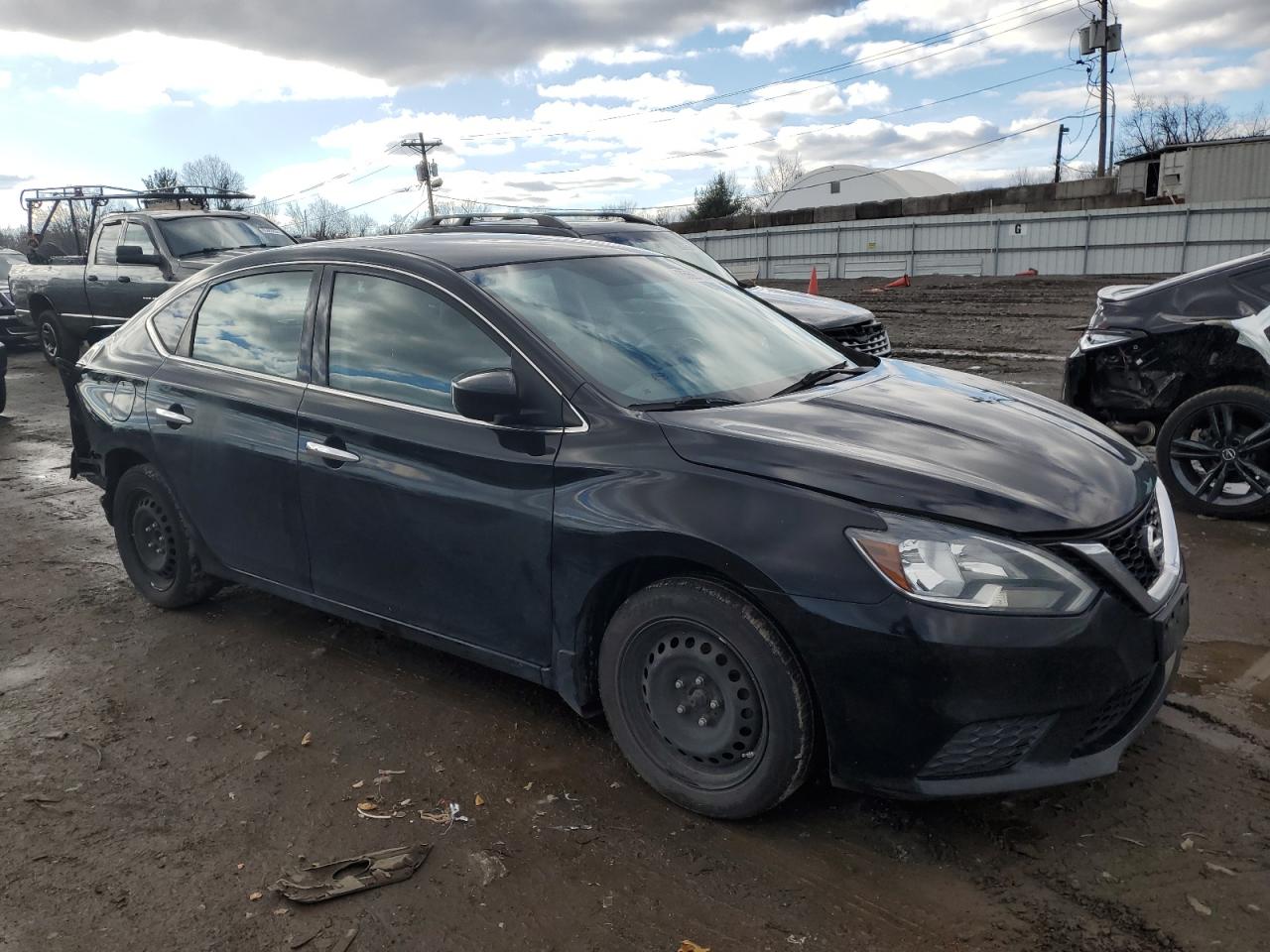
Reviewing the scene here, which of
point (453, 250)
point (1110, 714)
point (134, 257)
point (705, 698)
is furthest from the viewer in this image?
point (134, 257)

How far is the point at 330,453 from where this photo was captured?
12.5 feet

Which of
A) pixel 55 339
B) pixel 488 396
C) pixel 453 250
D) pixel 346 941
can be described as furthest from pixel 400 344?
pixel 55 339

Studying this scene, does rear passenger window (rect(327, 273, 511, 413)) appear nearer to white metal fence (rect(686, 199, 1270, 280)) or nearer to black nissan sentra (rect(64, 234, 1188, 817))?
black nissan sentra (rect(64, 234, 1188, 817))

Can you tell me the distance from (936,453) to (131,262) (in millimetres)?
11336

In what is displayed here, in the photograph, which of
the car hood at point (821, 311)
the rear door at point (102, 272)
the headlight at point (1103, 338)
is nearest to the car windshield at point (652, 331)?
the headlight at point (1103, 338)

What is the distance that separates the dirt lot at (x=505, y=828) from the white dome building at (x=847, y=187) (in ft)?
205

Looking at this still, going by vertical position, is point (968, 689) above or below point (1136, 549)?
below

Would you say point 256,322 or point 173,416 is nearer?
point 256,322

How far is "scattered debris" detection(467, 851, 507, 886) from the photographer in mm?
2889

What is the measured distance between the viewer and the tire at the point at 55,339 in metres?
13.5

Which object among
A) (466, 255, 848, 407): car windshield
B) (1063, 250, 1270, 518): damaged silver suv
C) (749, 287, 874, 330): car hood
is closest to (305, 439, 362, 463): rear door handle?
(466, 255, 848, 407): car windshield

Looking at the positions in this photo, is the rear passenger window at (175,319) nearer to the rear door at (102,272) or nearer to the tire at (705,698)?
the tire at (705,698)

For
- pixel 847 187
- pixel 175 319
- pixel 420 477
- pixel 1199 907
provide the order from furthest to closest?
pixel 847 187 → pixel 175 319 → pixel 420 477 → pixel 1199 907

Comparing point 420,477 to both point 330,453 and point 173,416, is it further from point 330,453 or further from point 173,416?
point 173,416
